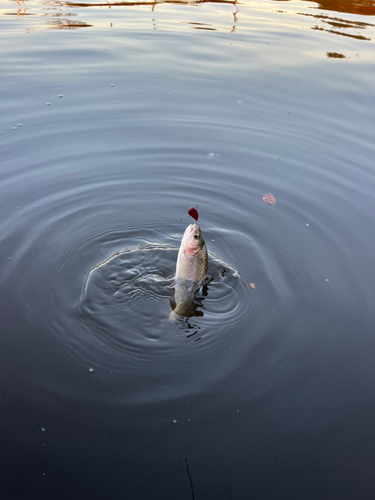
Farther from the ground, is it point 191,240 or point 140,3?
point 140,3

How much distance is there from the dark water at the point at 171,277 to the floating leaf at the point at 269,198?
13cm

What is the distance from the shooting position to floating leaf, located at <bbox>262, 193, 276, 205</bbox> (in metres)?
6.31

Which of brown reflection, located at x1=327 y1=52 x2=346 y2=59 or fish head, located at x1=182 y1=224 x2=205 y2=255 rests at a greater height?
brown reflection, located at x1=327 y1=52 x2=346 y2=59

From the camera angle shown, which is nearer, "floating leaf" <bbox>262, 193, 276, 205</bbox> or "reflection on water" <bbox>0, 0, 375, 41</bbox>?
"floating leaf" <bbox>262, 193, 276, 205</bbox>

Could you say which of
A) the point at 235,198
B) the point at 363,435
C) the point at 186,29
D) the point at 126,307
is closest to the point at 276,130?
the point at 235,198

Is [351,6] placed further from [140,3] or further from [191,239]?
[191,239]

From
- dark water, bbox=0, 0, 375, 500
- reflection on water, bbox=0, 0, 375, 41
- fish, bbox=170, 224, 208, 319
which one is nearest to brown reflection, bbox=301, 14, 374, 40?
reflection on water, bbox=0, 0, 375, 41

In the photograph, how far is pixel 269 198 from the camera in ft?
21.0

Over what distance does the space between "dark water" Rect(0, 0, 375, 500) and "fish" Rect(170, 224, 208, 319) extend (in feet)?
0.49

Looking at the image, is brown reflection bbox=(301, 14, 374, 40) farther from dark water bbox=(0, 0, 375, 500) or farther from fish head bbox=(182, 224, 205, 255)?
fish head bbox=(182, 224, 205, 255)

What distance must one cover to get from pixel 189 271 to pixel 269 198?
8.22 feet

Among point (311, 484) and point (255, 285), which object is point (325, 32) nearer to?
point (255, 285)

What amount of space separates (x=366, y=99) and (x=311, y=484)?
8489 millimetres

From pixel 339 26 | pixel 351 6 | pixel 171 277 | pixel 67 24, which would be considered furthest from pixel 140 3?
pixel 171 277
